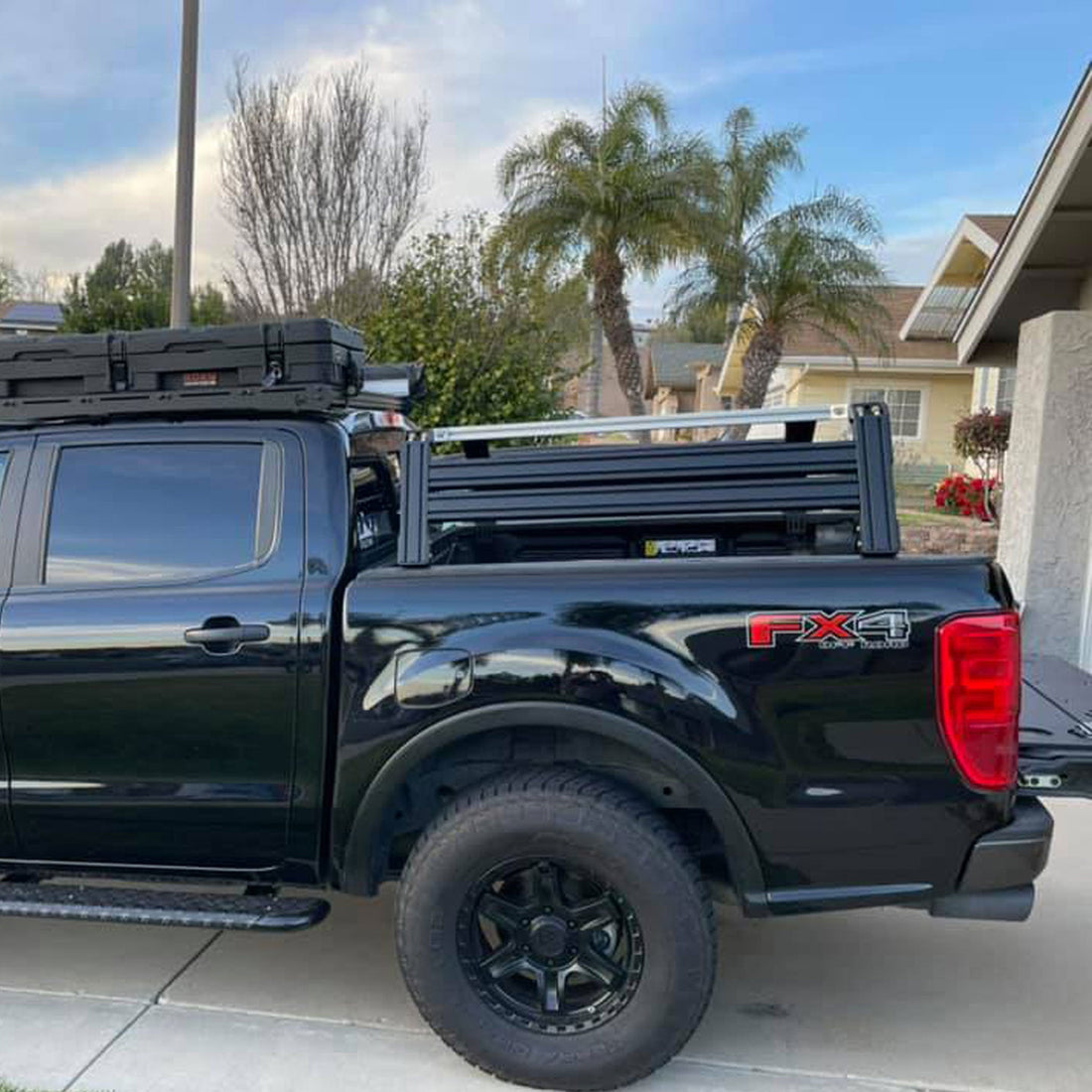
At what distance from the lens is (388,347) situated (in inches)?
378

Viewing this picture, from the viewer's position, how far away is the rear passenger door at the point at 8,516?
10.4 feet

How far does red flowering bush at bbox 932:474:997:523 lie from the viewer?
12352mm

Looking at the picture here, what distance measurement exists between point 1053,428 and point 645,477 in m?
4.70

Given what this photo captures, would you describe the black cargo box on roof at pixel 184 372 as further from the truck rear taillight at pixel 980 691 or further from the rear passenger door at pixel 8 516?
the truck rear taillight at pixel 980 691

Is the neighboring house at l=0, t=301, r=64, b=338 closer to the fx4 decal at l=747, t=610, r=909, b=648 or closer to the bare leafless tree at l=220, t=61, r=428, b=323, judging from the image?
the bare leafless tree at l=220, t=61, r=428, b=323

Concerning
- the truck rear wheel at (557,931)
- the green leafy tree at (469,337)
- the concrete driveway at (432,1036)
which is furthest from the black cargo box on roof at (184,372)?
the green leafy tree at (469,337)

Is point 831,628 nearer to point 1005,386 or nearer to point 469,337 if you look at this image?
point 469,337

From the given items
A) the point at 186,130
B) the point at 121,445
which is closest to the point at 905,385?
the point at 186,130

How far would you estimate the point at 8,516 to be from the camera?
3285 mm

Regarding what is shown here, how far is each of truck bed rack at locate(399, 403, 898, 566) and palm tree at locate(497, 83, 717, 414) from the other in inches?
469

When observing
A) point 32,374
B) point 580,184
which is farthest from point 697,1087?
point 580,184

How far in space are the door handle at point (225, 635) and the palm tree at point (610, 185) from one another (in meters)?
12.3

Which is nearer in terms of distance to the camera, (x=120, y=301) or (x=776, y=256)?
(x=776, y=256)

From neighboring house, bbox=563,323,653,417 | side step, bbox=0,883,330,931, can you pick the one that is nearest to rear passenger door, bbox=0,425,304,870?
side step, bbox=0,883,330,931
